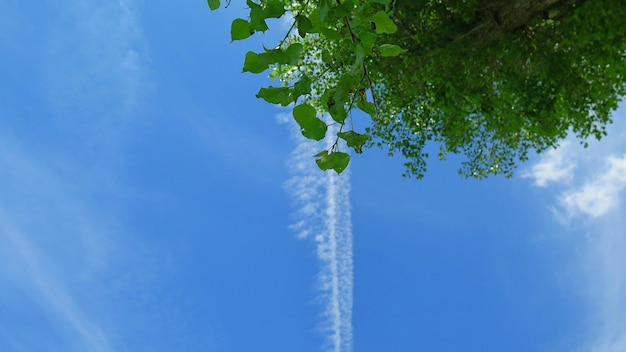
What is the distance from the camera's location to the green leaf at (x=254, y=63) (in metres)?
2.79

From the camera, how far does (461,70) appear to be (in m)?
15.7

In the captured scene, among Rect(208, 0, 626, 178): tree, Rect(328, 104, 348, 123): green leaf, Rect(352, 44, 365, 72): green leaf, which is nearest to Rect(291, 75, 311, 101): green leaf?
Rect(328, 104, 348, 123): green leaf

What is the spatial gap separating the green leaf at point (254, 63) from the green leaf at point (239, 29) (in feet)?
0.32

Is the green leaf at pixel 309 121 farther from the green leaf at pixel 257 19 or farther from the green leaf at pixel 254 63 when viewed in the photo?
the green leaf at pixel 257 19

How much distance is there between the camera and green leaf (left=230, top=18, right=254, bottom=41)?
2.78 m

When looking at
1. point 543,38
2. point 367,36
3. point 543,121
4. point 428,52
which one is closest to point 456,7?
point 428,52

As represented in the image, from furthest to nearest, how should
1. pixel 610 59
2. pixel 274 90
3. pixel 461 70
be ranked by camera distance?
1. pixel 461 70
2. pixel 610 59
3. pixel 274 90

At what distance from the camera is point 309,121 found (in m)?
2.77

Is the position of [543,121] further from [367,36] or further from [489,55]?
[367,36]

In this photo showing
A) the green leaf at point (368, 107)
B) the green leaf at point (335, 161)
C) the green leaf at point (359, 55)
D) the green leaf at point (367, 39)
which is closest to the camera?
the green leaf at point (359, 55)

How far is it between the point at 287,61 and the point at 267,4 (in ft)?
0.89

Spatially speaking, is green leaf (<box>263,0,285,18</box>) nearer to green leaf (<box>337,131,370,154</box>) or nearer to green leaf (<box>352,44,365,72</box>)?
green leaf (<box>352,44,365,72</box>)

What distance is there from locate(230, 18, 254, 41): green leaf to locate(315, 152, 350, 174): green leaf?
0.71 metres

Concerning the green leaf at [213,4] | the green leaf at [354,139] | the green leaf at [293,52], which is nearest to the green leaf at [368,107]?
the green leaf at [354,139]
